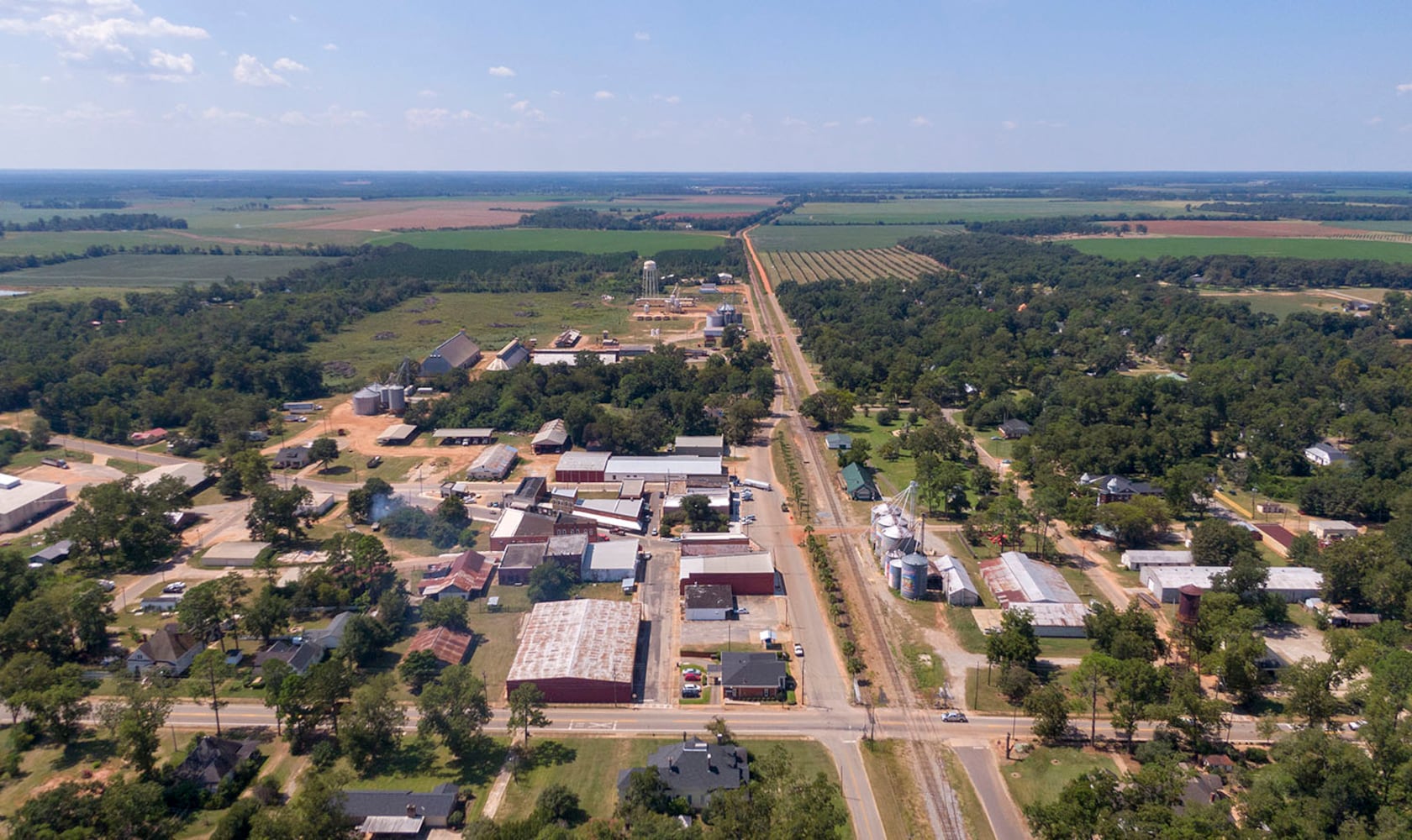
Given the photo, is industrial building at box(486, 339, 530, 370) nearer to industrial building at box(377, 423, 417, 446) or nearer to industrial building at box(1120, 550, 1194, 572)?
industrial building at box(377, 423, 417, 446)

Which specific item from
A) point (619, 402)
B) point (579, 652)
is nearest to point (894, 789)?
point (579, 652)

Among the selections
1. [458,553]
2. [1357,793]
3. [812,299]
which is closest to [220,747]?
[458,553]

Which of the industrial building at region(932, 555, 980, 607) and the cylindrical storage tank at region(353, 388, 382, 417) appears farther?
the cylindrical storage tank at region(353, 388, 382, 417)

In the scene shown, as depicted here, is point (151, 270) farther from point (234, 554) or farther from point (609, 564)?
point (609, 564)

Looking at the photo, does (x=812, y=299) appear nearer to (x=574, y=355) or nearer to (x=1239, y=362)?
(x=574, y=355)

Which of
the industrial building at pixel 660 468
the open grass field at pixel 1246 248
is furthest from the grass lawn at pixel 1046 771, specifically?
the open grass field at pixel 1246 248

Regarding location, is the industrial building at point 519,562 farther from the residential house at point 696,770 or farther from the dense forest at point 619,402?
the dense forest at point 619,402

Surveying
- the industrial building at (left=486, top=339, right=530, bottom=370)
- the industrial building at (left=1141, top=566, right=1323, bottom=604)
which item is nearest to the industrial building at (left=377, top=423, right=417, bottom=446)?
the industrial building at (left=486, top=339, right=530, bottom=370)
